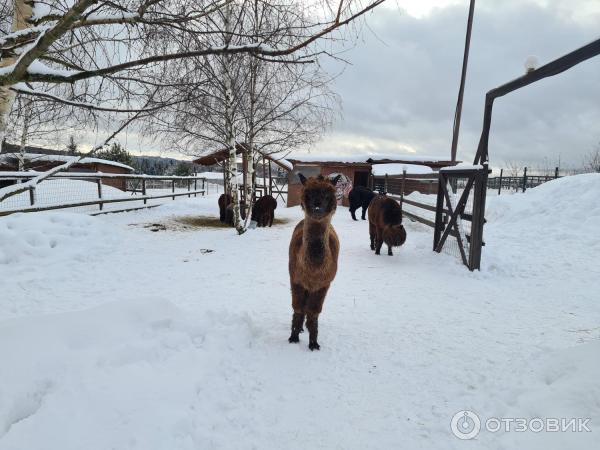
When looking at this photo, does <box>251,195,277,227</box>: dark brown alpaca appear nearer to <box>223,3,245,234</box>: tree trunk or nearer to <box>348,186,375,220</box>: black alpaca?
<box>223,3,245,234</box>: tree trunk

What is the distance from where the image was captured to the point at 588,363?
8.13ft

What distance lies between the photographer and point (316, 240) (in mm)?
3312

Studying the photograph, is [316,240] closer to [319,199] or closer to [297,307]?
[319,199]

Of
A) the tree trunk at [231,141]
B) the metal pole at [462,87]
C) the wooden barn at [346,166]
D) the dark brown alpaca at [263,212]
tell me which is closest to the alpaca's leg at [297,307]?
the tree trunk at [231,141]

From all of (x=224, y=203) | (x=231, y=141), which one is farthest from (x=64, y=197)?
(x=231, y=141)

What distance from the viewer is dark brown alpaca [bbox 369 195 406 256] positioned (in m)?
7.46

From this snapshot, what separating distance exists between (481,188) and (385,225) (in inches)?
82.7

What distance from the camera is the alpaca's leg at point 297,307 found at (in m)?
3.54

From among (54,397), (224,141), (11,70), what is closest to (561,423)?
(54,397)

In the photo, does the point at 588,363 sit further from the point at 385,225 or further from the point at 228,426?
the point at 385,225

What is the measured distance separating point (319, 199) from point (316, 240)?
1.40 feet

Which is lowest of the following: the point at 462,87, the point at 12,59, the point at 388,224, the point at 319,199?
the point at 388,224

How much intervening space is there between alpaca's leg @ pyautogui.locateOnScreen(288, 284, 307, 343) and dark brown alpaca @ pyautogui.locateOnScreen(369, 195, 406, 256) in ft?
14.5

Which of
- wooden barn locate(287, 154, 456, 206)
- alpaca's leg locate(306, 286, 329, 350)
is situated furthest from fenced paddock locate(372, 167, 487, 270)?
wooden barn locate(287, 154, 456, 206)
